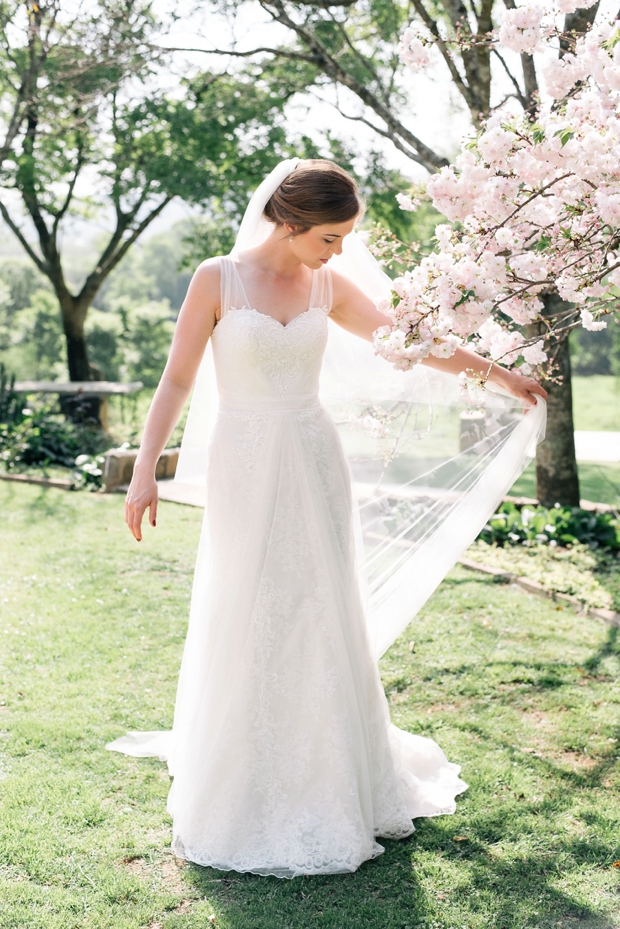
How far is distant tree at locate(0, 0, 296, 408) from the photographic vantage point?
9.75 metres

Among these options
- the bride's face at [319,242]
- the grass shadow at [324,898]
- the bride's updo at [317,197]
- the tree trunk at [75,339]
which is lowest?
the grass shadow at [324,898]

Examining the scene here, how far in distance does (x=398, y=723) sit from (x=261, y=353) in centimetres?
189

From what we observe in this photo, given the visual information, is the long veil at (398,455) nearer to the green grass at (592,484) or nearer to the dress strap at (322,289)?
the dress strap at (322,289)

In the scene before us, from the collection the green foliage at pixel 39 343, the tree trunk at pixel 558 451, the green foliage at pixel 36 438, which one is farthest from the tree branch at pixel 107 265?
the green foliage at pixel 39 343

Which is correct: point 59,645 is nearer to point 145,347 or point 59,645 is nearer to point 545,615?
point 545,615

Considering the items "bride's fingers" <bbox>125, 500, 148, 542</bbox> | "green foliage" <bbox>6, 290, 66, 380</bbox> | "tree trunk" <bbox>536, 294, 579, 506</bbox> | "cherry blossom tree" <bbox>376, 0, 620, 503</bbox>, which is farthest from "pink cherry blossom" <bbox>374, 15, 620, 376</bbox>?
"green foliage" <bbox>6, 290, 66, 380</bbox>

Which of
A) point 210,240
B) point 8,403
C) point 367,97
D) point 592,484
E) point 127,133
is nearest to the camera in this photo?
point 367,97

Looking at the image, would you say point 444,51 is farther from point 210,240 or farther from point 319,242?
point 210,240

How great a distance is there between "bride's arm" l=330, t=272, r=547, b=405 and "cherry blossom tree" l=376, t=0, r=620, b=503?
379 millimetres

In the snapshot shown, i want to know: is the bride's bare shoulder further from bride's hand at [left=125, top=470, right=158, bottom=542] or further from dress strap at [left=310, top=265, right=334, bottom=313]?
bride's hand at [left=125, top=470, right=158, bottom=542]

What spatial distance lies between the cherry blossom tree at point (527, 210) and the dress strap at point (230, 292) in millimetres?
578

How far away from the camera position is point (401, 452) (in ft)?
12.3

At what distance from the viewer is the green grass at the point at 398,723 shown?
8.09 ft

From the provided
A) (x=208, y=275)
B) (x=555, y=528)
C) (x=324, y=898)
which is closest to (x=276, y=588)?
(x=324, y=898)
